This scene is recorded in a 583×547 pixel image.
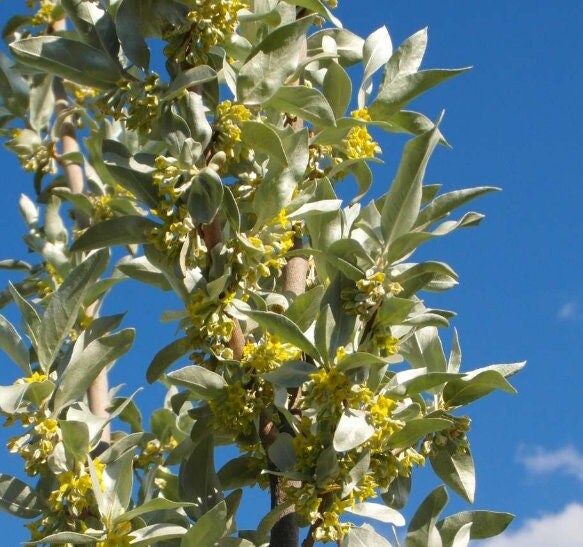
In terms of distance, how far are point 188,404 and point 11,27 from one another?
84.7 inches

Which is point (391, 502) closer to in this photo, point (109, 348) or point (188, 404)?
point (109, 348)

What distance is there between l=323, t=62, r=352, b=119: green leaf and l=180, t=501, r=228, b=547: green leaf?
99cm

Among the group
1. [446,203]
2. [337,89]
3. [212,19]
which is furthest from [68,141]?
[446,203]

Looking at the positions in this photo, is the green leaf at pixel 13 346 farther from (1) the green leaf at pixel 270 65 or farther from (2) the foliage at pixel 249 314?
(1) the green leaf at pixel 270 65

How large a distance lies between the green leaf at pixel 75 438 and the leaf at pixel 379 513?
57 centimetres

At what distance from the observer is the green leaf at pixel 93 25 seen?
2.19 metres

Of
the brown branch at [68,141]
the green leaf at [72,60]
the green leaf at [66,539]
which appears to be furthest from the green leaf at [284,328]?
the brown branch at [68,141]

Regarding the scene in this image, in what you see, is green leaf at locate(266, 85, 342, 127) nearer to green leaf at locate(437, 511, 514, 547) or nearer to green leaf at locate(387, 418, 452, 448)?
green leaf at locate(387, 418, 452, 448)

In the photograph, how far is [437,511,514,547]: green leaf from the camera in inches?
87.0

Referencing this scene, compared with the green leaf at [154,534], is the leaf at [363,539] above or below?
above

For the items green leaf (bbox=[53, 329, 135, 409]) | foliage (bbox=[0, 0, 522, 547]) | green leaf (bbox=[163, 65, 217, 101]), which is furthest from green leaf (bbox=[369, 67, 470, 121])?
green leaf (bbox=[53, 329, 135, 409])

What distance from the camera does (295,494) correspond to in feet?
6.36

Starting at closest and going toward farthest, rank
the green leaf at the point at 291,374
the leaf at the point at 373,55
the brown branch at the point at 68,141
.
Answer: the green leaf at the point at 291,374 < the leaf at the point at 373,55 < the brown branch at the point at 68,141

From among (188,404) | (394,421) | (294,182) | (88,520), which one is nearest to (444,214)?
(294,182)
